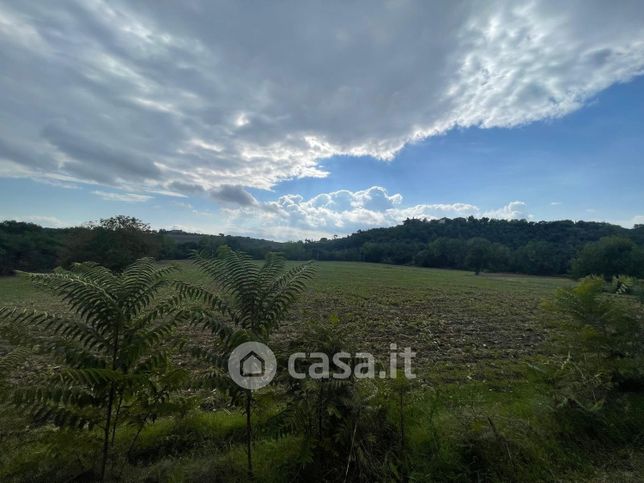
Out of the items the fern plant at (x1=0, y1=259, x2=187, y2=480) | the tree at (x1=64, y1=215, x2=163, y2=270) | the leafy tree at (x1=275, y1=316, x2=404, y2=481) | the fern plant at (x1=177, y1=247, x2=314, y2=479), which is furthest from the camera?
the tree at (x1=64, y1=215, x2=163, y2=270)

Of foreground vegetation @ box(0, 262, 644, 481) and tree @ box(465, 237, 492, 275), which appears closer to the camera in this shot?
foreground vegetation @ box(0, 262, 644, 481)

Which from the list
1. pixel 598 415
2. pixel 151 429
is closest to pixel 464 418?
pixel 598 415

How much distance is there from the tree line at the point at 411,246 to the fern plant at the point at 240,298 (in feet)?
1.30

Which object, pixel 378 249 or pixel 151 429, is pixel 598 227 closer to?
pixel 378 249

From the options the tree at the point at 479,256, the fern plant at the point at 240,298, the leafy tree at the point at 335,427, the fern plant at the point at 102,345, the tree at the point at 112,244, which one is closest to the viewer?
the fern plant at the point at 102,345

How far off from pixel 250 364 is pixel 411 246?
9729cm

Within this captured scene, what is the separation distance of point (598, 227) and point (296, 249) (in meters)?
110

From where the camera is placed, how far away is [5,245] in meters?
52.7

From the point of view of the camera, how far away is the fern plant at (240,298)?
3.11 m
